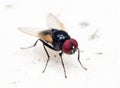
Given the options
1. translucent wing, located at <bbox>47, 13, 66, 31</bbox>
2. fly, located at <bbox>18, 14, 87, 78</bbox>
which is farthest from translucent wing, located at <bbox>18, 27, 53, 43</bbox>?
translucent wing, located at <bbox>47, 13, 66, 31</bbox>

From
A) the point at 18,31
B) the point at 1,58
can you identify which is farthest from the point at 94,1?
the point at 1,58

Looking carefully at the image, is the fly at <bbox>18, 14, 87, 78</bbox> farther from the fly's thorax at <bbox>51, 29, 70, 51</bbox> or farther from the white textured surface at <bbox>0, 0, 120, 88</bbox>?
the white textured surface at <bbox>0, 0, 120, 88</bbox>

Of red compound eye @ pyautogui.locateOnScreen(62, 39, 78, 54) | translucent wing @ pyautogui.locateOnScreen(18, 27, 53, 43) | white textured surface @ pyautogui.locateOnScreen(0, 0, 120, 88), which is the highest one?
red compound eye @ pyautogui.locateOnScreen(62, 39, 78, 54)

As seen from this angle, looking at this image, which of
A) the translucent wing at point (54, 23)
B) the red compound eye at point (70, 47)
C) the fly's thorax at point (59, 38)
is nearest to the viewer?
the red compound eye at point (70, 47)

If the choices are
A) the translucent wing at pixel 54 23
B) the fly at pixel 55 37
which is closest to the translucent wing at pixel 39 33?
Result: the fly at pixel 55 37

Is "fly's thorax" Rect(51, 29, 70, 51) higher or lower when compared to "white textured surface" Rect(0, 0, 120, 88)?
higher

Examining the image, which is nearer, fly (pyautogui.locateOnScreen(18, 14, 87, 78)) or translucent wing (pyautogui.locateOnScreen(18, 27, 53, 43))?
fly (pyautogui.locateOnScreen(18, 14, 87, 78))

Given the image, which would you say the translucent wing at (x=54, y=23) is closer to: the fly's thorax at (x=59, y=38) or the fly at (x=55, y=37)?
the fly at (x=55, y=37)
